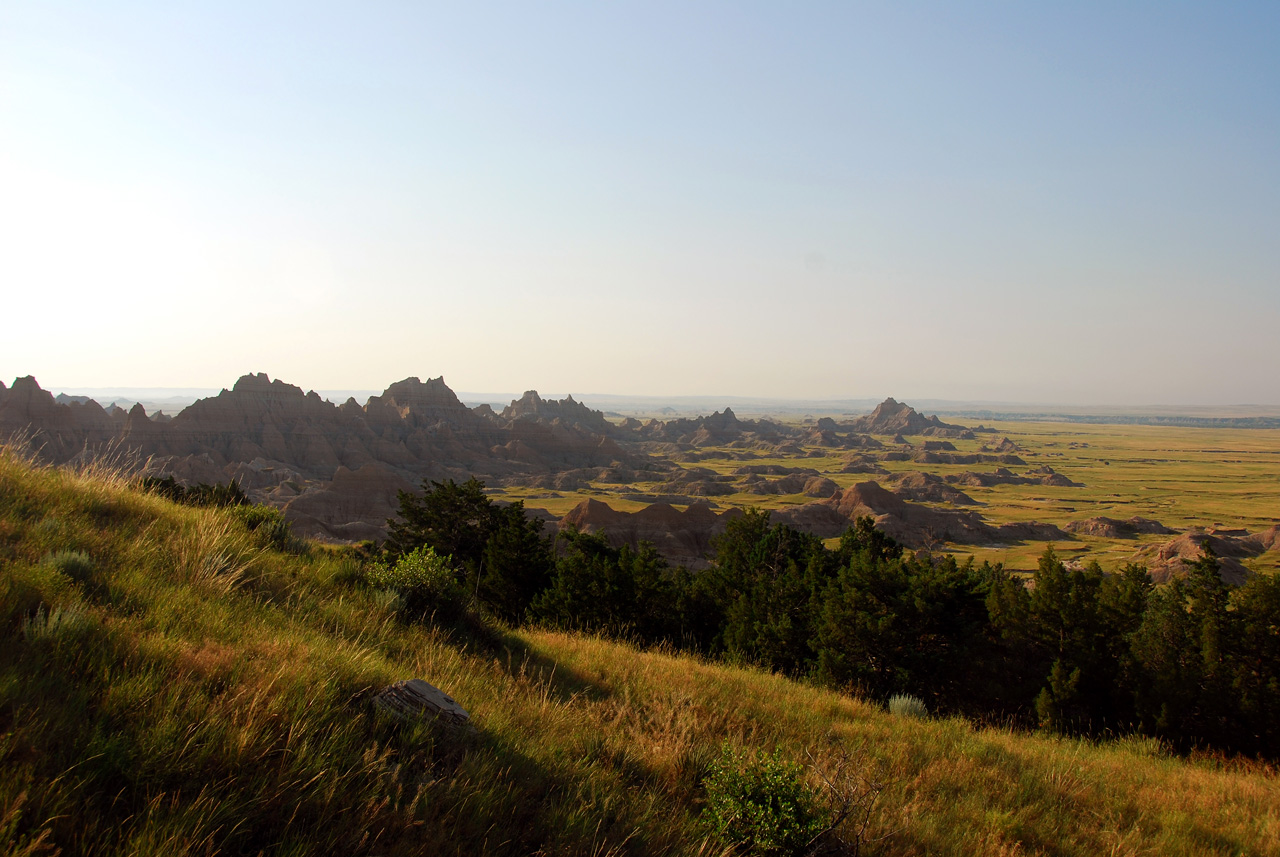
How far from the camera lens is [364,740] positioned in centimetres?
378

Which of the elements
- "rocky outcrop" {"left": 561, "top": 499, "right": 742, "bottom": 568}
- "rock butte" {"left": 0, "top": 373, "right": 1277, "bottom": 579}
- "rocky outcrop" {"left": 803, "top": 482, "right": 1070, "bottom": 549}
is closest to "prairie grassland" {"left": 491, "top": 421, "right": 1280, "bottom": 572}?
"rocky outcrop" {"left": 803, "top": 482, "right": 1070, "bottom": 549}

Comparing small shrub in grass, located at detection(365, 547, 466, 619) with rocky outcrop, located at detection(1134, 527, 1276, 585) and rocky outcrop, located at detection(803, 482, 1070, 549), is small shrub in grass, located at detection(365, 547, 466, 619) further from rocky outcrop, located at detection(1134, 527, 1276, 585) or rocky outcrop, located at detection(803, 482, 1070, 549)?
rocky outcrop, located at detection(803, 482, 1070, 549)

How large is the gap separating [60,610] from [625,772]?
391cm

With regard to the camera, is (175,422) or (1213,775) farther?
(175,422)

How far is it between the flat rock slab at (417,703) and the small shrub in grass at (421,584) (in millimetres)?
3699

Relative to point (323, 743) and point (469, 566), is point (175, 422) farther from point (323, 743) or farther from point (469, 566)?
point (323, 743)

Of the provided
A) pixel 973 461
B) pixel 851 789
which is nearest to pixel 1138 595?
pixel 851 789

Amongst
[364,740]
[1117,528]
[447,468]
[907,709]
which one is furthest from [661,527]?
[364,740]

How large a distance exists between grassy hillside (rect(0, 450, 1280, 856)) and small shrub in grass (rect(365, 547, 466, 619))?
0.40 m

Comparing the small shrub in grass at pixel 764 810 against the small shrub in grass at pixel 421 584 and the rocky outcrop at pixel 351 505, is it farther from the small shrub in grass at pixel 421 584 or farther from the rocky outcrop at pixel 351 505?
the rocky outcrop at pixel 351 505

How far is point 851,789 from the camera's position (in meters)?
4.65

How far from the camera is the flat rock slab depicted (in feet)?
13.7

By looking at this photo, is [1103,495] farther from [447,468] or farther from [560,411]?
[560,411]

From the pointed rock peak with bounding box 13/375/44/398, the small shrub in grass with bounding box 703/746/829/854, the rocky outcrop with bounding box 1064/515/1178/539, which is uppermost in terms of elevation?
the pointed rock peak with bounding box 13/375/44/398
